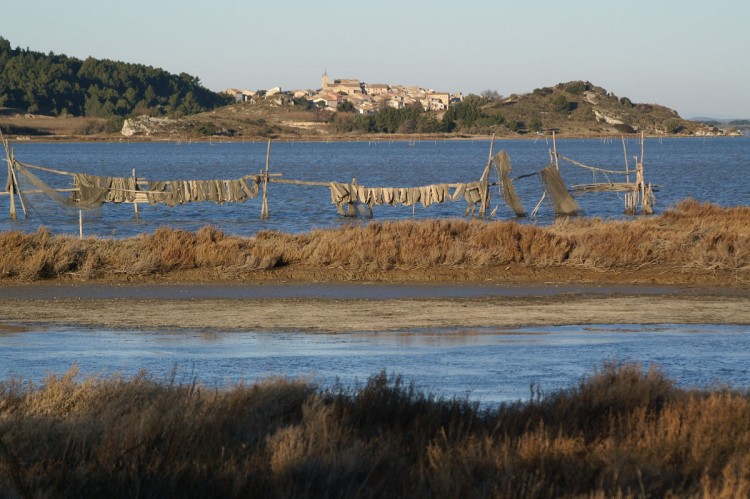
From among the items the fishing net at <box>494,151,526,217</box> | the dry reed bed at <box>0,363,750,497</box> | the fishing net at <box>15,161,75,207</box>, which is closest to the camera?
the dry reed bed at <box>0,363,750,497</box>

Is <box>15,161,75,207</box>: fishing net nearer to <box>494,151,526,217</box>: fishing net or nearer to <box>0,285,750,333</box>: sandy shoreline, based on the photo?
<box>0,285,750,333</box>: sandy shoreline

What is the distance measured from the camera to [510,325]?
1427 cm

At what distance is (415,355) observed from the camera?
39.8 ft

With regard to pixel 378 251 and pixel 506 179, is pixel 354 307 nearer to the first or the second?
pixel 378 251

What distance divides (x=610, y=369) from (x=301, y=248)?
12.0 meters

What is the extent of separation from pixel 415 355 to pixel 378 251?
776 centimetres

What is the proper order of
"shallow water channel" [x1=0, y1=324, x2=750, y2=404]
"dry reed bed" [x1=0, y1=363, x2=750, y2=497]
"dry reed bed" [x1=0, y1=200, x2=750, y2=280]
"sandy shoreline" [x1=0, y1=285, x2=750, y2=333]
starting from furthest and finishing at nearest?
1. "dry reed bed" [x1=0, y1=200, x2=750, y2=280]
2. "sandy shoreline" [x1=0, y1=285, x2=750, y2=333]
3. "shallow water channel" [x1=0, y1=324, x2=750, y2=404]
4. "dry reed bed" [x1=0, y1=363, x2=750, y2=497]

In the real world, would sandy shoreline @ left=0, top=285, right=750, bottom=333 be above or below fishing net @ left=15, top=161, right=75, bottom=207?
below

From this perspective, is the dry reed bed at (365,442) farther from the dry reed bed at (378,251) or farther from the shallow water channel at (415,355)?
the dry reed bed at (378,251)

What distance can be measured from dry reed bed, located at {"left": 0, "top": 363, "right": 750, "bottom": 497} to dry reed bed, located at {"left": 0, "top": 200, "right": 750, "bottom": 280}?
34.6ft

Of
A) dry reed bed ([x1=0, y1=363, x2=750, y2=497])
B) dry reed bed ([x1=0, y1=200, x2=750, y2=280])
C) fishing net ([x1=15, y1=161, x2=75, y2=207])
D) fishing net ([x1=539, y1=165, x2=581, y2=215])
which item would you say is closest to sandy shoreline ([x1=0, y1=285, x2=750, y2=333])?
dry reed bed ([x1=0, y1=200, x2=750, y2=280])

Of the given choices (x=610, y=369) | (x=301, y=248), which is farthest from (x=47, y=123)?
(x=610, y=369)

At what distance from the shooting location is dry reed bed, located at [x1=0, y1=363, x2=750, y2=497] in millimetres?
6297

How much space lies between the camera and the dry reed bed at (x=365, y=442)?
6297 millimetres
